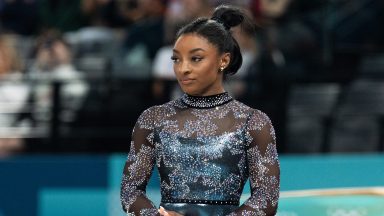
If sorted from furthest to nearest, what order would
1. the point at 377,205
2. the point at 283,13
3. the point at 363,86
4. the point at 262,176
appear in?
→ the point at 283,13
the point at 363,86
the point at 377,205
the point at 262,176

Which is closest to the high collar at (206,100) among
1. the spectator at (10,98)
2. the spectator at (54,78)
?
the spectator at (10,98)

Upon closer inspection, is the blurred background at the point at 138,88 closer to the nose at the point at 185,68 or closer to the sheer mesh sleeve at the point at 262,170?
the sheer mesh sleeve at the point at 262,170

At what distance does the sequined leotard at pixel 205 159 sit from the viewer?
2.47 m

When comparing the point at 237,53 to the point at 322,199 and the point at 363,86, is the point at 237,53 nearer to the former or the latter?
the point at 322,199

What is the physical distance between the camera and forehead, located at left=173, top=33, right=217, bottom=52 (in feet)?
8.13

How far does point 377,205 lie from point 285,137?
6.22ft

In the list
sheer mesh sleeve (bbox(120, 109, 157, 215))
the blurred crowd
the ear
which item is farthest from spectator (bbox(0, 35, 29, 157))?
the ear

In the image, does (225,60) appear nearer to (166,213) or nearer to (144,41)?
(166,213)

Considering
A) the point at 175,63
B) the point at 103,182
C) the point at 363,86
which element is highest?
the point at 175,63

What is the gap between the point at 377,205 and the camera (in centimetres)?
403

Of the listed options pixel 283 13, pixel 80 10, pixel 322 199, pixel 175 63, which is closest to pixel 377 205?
pixel 322 199

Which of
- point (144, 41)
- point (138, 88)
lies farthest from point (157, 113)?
point (144, 41)

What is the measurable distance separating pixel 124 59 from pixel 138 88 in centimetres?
65

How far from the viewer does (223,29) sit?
2.54 metres
